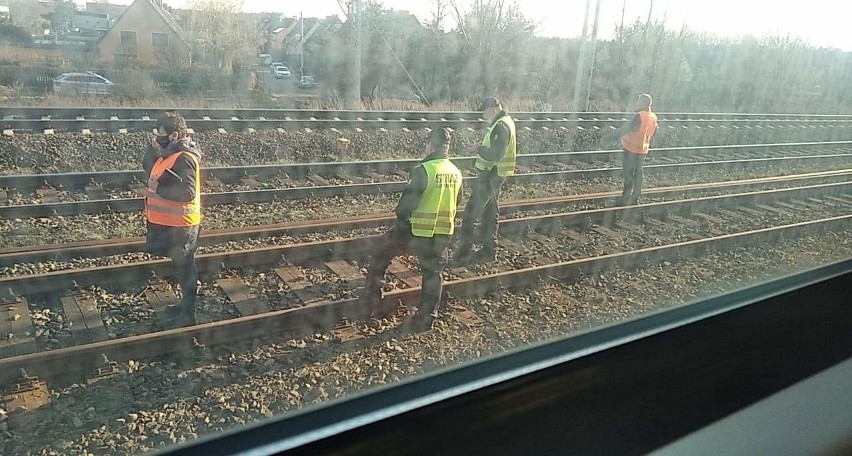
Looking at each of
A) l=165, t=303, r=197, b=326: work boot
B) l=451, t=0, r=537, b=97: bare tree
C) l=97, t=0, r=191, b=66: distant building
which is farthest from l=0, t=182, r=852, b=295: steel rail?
l=97, t=0, r=191, b=66: distant building

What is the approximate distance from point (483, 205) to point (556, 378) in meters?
4.02

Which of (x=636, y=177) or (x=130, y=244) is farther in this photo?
(x=636, y=177)

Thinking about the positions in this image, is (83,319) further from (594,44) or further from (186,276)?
(594,44)

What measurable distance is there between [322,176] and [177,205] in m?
2.70

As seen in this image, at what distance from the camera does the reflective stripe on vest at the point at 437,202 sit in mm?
3646

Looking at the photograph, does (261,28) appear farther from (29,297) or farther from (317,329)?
(29,297)

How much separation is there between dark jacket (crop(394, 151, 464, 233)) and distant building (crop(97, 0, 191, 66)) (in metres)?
1.72

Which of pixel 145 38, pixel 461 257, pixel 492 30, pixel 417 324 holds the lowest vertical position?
pixel 417 324

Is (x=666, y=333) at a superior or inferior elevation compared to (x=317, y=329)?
superior

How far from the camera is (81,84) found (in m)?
2.13

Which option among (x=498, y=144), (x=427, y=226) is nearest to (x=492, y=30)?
(x=427, y=226)

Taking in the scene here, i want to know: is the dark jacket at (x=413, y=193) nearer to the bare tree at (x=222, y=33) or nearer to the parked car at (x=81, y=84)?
the bare tree at (x=222, y=33)

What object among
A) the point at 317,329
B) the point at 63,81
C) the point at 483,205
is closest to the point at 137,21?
the point at 63,81

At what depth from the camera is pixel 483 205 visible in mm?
5031
